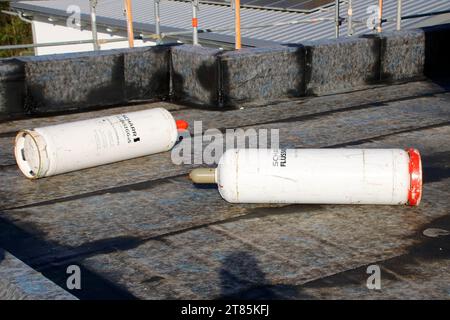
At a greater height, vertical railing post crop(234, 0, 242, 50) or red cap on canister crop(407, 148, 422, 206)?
vertical railing post crop(234, 0, 242, 50)

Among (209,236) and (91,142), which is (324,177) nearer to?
(209,236)

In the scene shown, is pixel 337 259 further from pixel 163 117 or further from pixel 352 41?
pixel 352 41

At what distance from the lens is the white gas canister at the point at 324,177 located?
7301 mm

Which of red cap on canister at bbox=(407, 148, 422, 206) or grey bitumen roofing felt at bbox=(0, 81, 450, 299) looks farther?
red cap on canister at bbox=(407, 148, 422, 206)

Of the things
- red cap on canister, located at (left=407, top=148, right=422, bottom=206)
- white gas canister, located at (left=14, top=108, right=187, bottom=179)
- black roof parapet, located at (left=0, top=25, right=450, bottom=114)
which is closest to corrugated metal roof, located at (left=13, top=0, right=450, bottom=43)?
black roof parapet, located at (left=0, top=25, right=450, bottom=114)

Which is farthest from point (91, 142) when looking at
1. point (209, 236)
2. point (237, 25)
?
point (237, 25)

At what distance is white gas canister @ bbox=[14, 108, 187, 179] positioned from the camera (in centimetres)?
848

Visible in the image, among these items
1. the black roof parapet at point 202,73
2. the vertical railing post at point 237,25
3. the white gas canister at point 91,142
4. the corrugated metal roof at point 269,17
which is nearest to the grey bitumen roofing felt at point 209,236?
the white gas canister at point 91,142

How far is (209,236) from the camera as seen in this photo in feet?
23.1

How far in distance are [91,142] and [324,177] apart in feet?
9.39

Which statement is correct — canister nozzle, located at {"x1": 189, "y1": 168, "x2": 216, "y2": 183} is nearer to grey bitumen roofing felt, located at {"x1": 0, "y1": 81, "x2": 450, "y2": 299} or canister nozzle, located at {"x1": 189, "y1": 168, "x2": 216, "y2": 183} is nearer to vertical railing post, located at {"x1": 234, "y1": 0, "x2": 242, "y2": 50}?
grey bitumen roofing felt, located at {"x1": 0, "y1": 81, "x2": 450, "y2": 299}

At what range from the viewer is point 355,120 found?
11.0 m

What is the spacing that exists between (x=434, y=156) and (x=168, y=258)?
13.5 feet

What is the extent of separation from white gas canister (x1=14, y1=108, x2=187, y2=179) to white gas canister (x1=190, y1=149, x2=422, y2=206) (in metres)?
1.91
